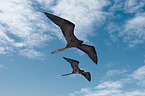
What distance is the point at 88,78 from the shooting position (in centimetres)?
1922

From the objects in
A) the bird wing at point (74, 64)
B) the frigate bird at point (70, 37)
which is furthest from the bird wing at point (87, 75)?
the frigate bird at point (70, 37)

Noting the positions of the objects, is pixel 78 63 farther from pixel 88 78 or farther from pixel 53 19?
pixel 53 19

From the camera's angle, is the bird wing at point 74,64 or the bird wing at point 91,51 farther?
the bird wing at point 74,64

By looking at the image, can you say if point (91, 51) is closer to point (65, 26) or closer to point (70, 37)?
point (70, 37)

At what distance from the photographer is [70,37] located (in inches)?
560

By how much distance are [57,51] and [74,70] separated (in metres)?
5.13

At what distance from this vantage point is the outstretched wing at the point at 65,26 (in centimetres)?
1168

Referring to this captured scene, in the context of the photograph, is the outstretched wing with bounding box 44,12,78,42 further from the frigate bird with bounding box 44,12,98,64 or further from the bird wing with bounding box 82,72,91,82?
the bird wing with bounding box 82,72,91,82

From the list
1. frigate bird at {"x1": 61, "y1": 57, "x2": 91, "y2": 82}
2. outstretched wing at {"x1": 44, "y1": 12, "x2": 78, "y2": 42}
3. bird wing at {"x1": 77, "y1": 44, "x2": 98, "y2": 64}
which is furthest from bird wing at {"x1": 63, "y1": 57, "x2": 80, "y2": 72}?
outstretched wing at {"x1": 44, "y1": 12, "x2": 78, "y2": 42}

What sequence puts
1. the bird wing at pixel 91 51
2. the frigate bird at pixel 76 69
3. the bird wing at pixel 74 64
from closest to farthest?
the bird wing at pixel 91 51 < the bird wing at pixel 74 64 < the frigate bird at pixel 76 69

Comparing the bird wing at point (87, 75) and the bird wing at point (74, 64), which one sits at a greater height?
the bird wing at point (74, 64)

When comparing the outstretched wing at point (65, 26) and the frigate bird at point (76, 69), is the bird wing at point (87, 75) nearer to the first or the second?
the frigate bird at point (76, 69)

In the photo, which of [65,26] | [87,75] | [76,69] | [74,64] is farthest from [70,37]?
[87,75]

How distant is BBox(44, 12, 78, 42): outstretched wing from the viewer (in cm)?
1168
